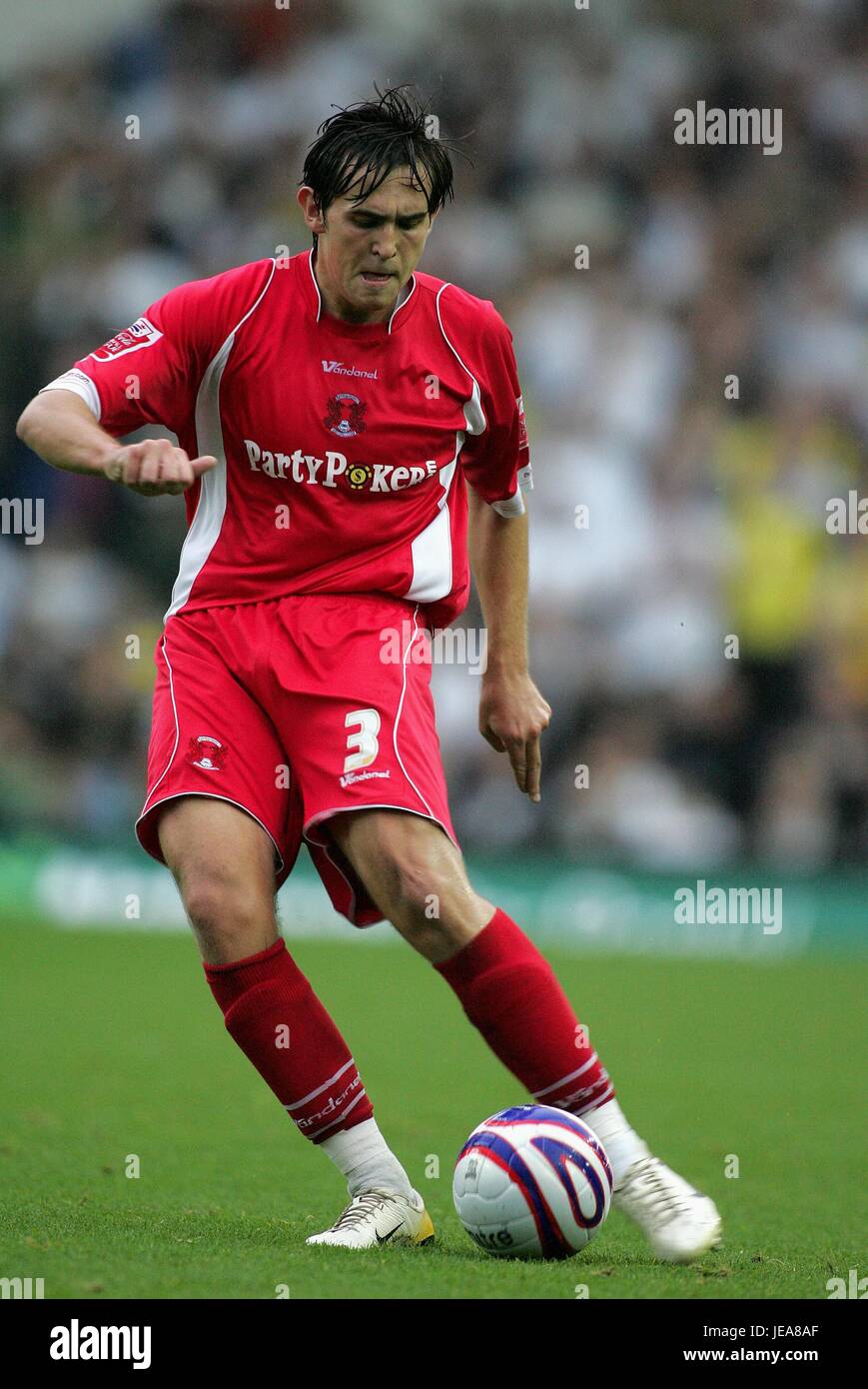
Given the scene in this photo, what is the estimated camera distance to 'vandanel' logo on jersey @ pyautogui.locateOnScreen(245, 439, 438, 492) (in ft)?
14.1

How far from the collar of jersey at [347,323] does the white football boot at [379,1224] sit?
A: 1.94 meters

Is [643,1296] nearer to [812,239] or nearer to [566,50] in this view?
[812,239]

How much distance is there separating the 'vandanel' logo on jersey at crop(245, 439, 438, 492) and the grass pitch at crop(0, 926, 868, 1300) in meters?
1.68

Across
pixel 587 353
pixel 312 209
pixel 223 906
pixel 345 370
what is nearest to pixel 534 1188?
pixel 223 906

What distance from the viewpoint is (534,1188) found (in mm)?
3852

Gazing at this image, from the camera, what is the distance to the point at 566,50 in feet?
49.2

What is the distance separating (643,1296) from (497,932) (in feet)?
2.78

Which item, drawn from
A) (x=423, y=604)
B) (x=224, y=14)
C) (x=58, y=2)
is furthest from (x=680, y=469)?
(x=423, y=604)

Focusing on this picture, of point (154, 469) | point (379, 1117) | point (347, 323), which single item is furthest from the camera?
point (379, 1117)

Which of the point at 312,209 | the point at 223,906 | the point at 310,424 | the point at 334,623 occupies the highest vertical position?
the point at 312,209

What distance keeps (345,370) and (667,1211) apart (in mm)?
1987

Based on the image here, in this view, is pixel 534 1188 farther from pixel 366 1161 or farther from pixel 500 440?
pixel 500 440

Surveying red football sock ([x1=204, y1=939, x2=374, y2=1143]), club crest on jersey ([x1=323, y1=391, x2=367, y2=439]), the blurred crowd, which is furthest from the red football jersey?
the blurred crowd

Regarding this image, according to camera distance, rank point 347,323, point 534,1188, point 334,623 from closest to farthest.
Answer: point 534,1188 → point 334,623 → point 347,323
